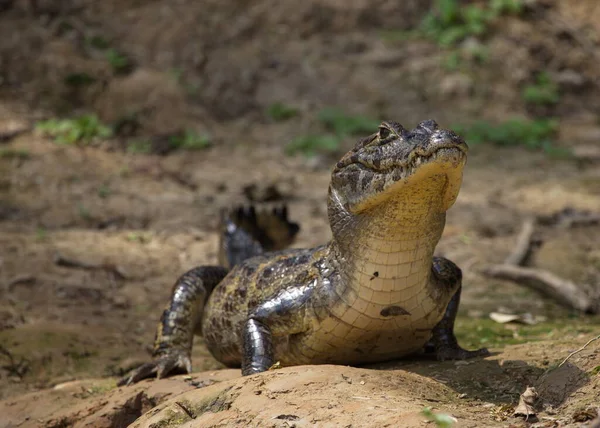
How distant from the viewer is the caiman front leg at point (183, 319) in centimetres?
532

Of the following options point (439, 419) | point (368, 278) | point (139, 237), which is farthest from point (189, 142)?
point (439, 419)

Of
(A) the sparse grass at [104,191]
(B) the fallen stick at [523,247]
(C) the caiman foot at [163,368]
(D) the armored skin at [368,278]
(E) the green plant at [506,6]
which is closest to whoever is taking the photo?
(D) the armored skin at [368,278]

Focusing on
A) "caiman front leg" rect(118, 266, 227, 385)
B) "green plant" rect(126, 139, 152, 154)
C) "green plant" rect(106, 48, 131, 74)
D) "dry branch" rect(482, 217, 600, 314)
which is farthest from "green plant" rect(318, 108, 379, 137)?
"caiman front leg" rect(118, 266, 227, 385)

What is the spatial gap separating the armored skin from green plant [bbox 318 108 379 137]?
20.0ft

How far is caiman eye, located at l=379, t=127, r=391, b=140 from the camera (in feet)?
13.7

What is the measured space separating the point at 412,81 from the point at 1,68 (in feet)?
18.0

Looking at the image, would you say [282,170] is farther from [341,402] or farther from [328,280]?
[341,402]

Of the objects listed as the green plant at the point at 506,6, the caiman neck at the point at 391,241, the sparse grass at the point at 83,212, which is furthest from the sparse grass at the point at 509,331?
the green plant at the point at 506,6

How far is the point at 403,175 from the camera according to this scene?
398 cm

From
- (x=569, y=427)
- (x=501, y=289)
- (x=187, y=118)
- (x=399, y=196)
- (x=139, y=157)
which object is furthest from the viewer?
(x=187, y=118)

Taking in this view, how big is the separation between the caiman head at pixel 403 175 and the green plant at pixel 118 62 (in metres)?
7.65

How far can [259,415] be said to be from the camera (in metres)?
Result: 3.57

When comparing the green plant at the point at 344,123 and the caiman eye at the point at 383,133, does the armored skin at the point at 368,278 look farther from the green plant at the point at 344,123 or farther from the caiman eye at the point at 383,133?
the green plant at the point at 344,123

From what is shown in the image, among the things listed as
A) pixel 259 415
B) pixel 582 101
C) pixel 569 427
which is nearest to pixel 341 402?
pixel 259 415
